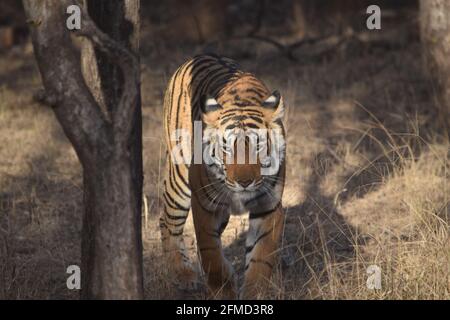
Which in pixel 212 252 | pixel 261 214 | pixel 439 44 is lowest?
pixel 212 252

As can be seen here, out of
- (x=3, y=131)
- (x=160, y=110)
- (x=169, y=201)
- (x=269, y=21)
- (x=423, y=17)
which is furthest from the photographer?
(x=269, y=21)

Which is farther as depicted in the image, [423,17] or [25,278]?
[423,17]

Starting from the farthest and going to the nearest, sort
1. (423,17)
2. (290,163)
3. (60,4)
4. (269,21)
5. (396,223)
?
(269,21) → (290,163) → (423,17) → (396,223) → (60,4)

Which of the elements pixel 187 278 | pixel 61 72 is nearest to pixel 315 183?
pixel 187 278

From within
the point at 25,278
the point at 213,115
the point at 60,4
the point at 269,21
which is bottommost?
the point at 25,278

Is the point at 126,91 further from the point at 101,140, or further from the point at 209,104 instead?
the point at 209,104

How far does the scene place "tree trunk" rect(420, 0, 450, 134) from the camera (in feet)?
19.8

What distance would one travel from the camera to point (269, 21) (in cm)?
1203

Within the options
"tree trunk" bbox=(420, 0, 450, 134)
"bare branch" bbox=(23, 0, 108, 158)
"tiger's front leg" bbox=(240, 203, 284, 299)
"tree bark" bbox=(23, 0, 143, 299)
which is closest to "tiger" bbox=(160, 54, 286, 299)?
"tiger's front leg" bbox=(240, 203, 284, 299)

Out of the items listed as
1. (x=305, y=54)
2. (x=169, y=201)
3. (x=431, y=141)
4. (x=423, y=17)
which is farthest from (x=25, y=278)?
(x=305, y=54)

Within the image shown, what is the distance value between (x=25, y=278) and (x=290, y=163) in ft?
9.16

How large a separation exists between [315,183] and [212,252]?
2.16 m

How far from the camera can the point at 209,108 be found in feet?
15.0

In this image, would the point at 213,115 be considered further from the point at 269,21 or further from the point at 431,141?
the point at 269,21
